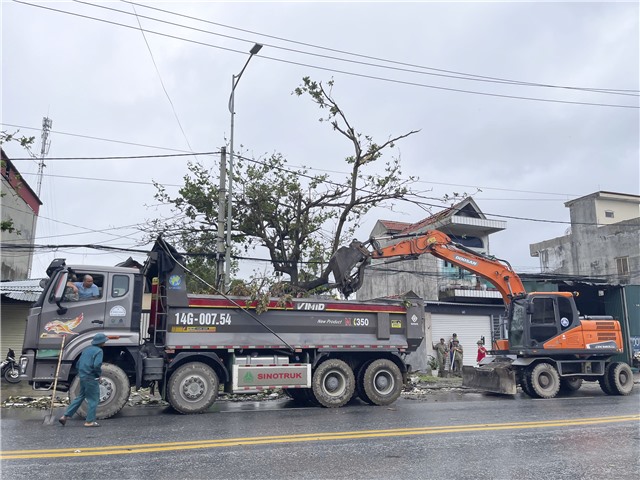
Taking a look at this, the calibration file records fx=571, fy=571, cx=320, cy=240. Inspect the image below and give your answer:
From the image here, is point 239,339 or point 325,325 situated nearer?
point 239,339

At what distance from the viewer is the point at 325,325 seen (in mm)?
12781

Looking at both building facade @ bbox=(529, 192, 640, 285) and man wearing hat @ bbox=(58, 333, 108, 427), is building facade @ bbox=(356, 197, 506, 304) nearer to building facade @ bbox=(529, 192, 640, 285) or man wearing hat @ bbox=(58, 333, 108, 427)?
building facade @ bbox=(529, 192, 640, 285)

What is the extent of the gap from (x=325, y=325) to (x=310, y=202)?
817cm

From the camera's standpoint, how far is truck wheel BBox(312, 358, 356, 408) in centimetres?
1242

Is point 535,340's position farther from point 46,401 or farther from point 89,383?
point 46,401

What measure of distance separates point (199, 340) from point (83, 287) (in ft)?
8.07

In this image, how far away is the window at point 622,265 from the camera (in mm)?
39281

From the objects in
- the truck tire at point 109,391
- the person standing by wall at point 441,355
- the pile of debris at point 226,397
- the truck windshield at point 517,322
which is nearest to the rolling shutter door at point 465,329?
the person standing by wall at point 441,355

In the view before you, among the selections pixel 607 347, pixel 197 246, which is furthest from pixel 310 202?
pixel 607 347

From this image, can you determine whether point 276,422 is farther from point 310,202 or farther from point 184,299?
point 310,202

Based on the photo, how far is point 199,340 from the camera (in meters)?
11.5

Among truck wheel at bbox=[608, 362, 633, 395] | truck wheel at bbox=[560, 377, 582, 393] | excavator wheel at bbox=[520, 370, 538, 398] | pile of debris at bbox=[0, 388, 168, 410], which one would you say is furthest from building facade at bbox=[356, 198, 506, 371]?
pile of debris at bbox=[0, 388, 168, 410]

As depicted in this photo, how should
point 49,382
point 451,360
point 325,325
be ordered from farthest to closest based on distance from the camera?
point 451,360, point 325,325, point 49,382

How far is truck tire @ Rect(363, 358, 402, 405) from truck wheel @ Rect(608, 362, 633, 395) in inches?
266
